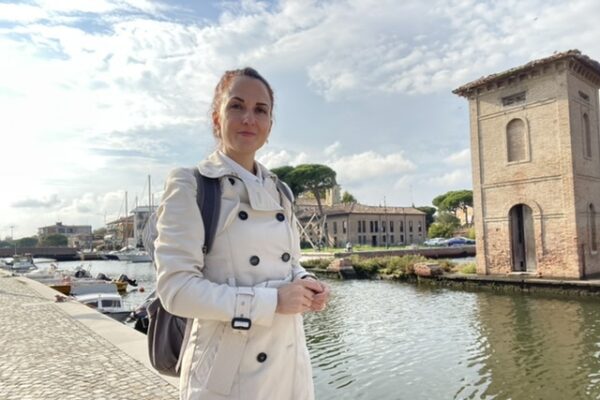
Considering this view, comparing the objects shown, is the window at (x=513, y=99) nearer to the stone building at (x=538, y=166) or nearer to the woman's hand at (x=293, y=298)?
the stone building at (x=538, y=166)

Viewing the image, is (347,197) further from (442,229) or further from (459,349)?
(459,349)

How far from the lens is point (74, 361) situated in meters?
7.36

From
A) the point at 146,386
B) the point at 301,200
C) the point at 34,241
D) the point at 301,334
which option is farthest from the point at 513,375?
the point at 34,241

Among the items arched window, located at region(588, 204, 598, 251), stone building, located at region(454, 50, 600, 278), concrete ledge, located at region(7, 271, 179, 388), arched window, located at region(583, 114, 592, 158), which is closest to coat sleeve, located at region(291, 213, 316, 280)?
concrete ledge, located at region(7, 271, 179, 388)

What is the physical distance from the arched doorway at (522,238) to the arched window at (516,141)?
229 cm

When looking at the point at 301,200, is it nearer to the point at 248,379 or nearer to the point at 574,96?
the point at 574,96

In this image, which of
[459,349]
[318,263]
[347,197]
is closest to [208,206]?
[459,349]

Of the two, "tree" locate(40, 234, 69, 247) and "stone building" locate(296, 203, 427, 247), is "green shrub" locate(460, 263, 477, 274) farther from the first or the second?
"tree" locate(40, 234, 69, 247)

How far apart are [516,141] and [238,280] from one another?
21718 millimetres

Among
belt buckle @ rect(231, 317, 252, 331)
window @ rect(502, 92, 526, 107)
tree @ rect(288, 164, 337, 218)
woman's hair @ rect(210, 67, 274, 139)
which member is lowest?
belt buckle @ rect(231, 317, 252, 331)

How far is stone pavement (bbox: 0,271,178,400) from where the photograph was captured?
18.9ft

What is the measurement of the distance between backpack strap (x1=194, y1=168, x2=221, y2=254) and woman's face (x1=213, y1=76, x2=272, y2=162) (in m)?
0.23

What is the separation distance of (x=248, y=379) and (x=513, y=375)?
8.72 metres

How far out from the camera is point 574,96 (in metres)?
19.2
